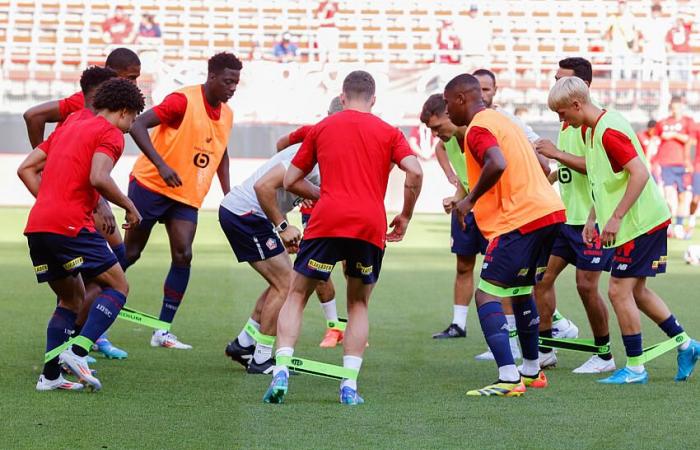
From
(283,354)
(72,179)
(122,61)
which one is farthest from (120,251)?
(283,354)

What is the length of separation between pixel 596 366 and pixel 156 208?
3734 millimetres

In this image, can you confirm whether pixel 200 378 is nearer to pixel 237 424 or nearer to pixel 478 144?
pixel 237 424

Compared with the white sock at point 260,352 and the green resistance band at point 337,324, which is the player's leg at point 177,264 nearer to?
the green resistance band at point 337,324

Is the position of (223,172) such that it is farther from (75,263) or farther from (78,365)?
(78,365)

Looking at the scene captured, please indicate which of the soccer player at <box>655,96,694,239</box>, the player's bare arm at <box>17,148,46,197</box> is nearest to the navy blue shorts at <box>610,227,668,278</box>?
the player's bare arm at <box>17,148,46,197</box>

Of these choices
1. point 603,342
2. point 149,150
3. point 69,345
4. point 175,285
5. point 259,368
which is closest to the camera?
point 69,345

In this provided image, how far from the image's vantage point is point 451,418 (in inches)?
262

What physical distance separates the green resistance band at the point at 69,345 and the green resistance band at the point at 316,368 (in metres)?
1.18

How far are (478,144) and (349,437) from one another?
211 centimetres

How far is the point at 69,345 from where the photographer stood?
7340 mm

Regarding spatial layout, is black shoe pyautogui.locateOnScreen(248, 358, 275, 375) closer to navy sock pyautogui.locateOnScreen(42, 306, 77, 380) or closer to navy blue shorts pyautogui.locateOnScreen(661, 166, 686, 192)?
navy sock pyautogui.locateOnScreen(42, 306, 77, 380)

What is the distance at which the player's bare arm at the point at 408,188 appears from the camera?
23.2 ft

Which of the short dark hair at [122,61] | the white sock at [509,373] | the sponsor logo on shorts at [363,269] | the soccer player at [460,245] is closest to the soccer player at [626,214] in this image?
the white sock at [509,373]

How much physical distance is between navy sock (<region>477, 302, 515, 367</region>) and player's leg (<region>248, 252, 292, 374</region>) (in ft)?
5.32
